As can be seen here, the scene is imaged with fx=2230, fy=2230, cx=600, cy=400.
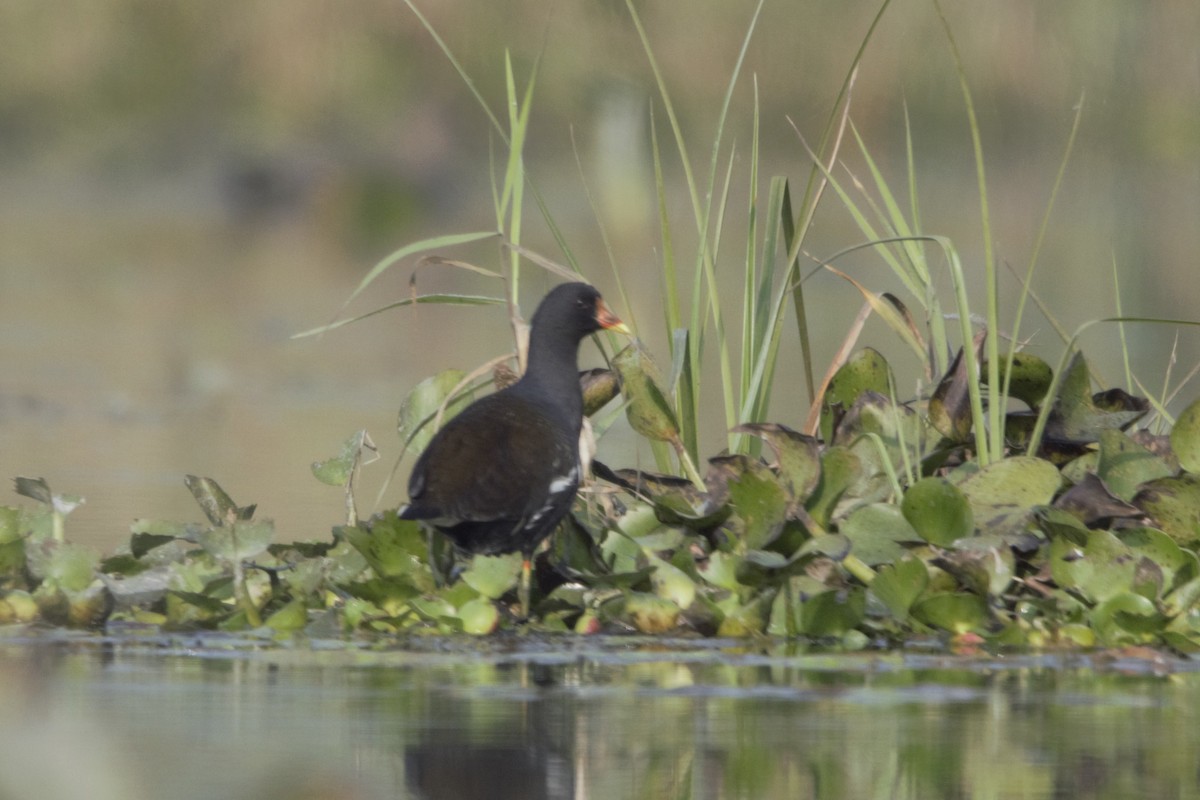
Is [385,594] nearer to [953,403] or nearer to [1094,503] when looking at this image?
[953,403]

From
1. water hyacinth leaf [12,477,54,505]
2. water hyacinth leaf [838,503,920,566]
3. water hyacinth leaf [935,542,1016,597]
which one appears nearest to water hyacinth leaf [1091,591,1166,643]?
water hyacinth leaf [935,542,1016,597]

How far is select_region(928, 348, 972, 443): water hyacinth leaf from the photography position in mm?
5582

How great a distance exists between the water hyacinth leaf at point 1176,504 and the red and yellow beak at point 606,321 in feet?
4.60

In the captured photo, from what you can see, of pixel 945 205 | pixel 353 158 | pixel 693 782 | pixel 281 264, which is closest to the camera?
pixel 693 782

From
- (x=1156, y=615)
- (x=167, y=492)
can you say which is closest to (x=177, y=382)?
(x=167, y=492)

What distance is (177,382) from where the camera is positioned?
10523 millimetres

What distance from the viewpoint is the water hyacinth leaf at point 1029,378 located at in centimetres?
570

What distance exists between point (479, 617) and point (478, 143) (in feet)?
67.0

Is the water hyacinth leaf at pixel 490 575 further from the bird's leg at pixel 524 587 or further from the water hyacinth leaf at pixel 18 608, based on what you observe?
the water hyacinth leaf at pixel 18 608

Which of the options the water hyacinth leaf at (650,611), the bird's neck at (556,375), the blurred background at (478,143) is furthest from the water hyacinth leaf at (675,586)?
the blurred background at (478,143)

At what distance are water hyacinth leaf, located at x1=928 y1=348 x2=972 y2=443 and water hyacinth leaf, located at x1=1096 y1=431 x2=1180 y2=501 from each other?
34cm

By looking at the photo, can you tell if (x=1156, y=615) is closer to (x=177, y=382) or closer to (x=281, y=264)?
(x=177, y=382)

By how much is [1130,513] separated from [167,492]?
323 cm

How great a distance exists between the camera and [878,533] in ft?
17.4
